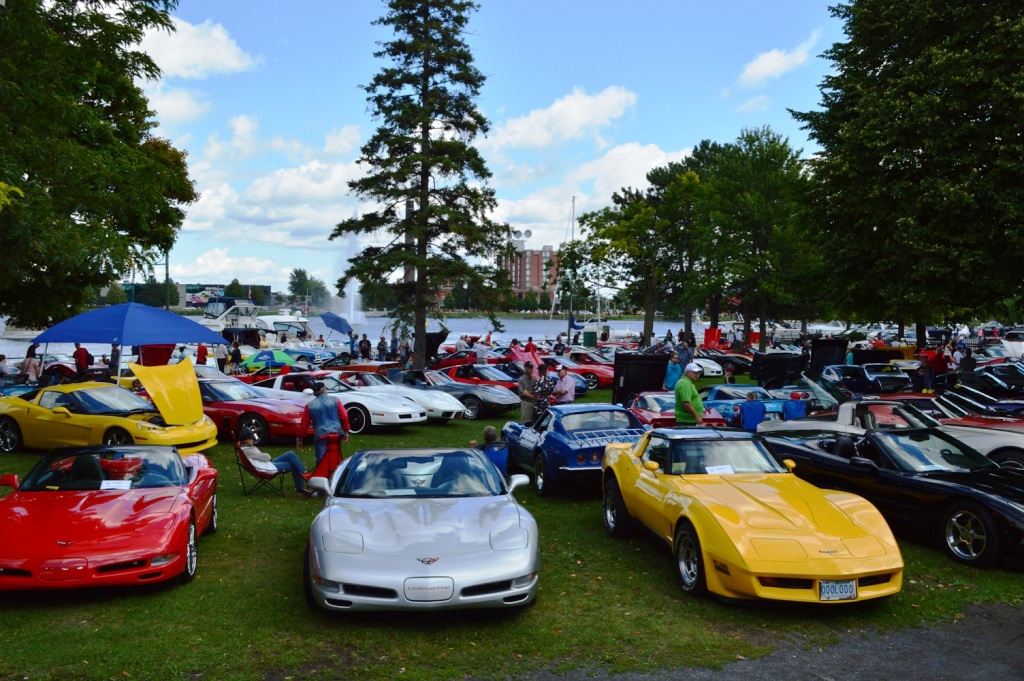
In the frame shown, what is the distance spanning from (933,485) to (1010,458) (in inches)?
137

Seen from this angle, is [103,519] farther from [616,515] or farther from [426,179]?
[426,179]

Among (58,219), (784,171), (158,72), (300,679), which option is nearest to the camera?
(300,679)

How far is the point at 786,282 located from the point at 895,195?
9.73 meters

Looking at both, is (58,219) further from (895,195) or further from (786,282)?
(786,282)

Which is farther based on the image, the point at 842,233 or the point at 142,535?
the point at 842,233

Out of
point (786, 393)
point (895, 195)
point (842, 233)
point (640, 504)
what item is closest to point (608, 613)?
point (640, 504)

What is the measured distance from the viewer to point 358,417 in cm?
1750

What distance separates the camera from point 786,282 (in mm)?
30109

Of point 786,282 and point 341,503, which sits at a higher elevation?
point 786,282

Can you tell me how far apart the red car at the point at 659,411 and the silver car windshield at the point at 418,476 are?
7.95 metres

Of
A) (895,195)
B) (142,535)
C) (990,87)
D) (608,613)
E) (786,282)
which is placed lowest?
(608,613)

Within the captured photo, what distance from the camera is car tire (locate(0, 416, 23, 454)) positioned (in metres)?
14.4

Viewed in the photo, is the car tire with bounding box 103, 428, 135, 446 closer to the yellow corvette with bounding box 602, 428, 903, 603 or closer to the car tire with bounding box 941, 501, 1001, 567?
the yellow corvette with bounding box 602, 428, 903, 603

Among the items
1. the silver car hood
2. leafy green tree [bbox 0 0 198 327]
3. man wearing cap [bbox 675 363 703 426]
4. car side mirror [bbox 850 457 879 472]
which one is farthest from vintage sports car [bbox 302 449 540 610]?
leafy green tree [bbox 0 0 198 327]
